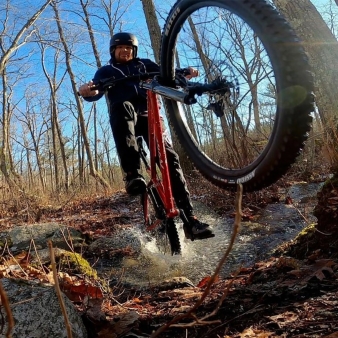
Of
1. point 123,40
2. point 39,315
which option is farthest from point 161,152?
point 39,315

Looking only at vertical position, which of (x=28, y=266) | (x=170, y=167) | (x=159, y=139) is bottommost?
(x=28, y=266)

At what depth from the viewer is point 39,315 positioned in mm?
1298

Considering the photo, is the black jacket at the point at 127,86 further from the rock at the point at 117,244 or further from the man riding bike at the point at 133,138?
the rock at the point at 117,244

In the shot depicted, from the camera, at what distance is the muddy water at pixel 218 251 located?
9.32ft

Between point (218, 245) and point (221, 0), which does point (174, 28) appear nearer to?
point (221, 0)

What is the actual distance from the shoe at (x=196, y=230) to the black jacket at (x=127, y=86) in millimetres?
979

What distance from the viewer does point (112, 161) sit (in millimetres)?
34531

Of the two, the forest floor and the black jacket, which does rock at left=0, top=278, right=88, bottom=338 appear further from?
the black jacket

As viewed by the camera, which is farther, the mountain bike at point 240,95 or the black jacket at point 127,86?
the black jacket at point 127,86

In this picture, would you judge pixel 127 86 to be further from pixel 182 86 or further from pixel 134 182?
pixel 182 86

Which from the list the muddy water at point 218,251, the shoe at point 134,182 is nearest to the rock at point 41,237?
the muddy water at point 218,251

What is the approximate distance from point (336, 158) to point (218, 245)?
149 cm

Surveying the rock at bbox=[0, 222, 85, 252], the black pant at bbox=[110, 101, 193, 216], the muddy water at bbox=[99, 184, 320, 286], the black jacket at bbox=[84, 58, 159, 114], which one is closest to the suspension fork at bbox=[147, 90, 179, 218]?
the black pant at bbox=[110, 101, 193, 216]

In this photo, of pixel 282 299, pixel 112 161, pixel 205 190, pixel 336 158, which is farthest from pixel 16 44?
pixel 112 161
